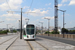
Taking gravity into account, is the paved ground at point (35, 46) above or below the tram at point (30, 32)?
below

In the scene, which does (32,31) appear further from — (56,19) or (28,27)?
(56,19)

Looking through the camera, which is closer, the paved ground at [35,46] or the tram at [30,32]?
the paved ground at [35,46]

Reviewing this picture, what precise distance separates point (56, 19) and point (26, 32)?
96.2m

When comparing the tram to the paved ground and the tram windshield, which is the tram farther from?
the paved ground

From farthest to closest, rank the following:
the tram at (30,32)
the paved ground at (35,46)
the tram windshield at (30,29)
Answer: the tram windshield at (30,29) → the tram at (30,32) → the paved ground at (35,46)

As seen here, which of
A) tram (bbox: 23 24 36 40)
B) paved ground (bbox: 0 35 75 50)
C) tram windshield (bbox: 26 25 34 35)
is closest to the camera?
paved ground (bbox: 0 35 75 50)

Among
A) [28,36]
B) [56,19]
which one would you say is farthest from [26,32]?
[56,19]

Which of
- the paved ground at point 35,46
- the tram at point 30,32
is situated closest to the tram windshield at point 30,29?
the tram at point 30,32

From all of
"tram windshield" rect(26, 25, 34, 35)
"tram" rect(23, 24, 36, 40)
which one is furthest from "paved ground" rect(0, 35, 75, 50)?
"tram windshield" rect(26, 25, 34, 35)

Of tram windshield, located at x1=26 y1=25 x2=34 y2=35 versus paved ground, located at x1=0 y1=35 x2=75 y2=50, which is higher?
tram windshield, located at x1=26 y1=25 x2=34 y2=35

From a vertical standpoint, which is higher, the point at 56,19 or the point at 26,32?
the point at 56,19

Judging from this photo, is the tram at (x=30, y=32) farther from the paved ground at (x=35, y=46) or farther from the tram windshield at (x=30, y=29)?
the paved ground at (x=35, y=46)

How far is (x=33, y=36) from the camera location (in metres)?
27.4

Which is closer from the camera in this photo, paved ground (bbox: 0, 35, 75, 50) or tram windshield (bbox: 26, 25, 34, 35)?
paved ground (bbox: 0, 35, 75, 50)
